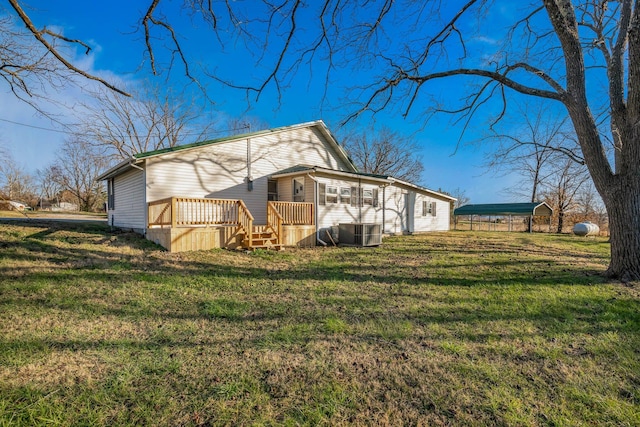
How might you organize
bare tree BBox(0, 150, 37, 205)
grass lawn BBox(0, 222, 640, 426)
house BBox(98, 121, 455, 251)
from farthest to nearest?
bare tree BBox(0, 150, 37, 205) < house BBox(98, 121, 455, 251) < grass lawn BBox(0, 222, 640, 426)

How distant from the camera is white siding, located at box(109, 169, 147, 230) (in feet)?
35.6

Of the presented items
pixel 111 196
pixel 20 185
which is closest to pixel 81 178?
pixel 20 185

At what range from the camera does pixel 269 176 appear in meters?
13.5

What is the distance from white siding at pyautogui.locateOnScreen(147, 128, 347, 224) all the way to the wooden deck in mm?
1251

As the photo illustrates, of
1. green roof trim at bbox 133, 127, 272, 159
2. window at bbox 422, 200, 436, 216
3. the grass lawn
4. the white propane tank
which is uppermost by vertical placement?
green roof trim at bbox 133, 127, 272, 159

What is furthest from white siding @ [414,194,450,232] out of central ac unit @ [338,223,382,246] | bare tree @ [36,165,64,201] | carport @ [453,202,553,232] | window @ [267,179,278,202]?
bare tree @ [36,165,64,201]

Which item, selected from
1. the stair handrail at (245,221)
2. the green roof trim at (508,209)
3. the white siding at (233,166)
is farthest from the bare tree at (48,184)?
the green roof trim at (508,209)

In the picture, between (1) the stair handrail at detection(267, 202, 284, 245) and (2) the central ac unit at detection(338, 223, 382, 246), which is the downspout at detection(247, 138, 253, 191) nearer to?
(1) the stair handrail at detection(267, 202, 284, 245)

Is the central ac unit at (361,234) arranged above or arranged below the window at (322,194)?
below

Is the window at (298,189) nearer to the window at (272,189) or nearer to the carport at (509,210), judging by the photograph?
the window at (272,189)

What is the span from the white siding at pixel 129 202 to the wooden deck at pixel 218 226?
3.31ft

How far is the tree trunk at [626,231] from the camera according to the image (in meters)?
5.91

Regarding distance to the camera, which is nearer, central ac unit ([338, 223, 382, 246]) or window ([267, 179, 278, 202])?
central ac unit ([338, 223, 382, 246])

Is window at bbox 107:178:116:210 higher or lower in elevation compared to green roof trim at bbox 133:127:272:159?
lower
